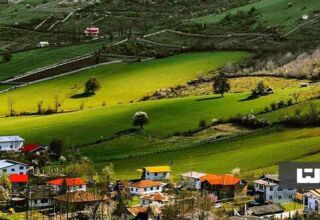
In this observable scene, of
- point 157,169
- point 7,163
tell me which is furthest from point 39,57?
point 157,169

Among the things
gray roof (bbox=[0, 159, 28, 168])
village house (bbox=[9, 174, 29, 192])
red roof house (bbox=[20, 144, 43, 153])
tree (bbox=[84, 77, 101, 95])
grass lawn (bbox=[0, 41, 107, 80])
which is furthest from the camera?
grass lawn (bbox=[0, 41, 107, 80])

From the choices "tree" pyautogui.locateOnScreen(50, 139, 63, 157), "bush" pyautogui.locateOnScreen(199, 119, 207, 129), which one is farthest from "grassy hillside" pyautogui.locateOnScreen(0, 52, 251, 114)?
"tree" pyautogui.locateOnScreen(50, 139, 63, 157)

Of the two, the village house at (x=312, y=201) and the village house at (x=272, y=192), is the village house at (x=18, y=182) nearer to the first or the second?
the village house at (x=272, y=192)

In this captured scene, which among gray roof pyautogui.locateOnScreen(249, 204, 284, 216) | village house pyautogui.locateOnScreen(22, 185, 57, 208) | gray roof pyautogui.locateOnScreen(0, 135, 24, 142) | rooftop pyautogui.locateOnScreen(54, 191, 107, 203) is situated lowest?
Result: village house pyautogui.locateOnScreen(22, 185, 57, 208)

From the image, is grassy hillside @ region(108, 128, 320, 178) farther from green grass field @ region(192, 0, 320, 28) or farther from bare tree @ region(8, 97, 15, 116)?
green grass field @ region(192, 0, 320, 28)

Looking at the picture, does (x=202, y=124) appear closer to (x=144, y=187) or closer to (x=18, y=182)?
(x=144, y=187)

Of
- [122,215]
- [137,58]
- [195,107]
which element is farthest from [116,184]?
[137,58]
